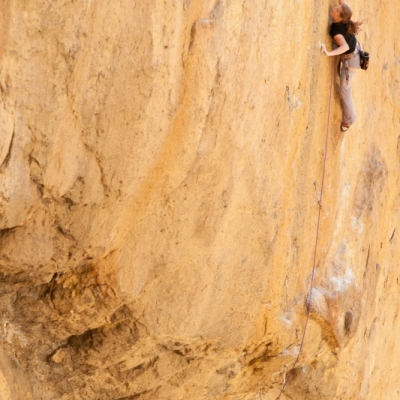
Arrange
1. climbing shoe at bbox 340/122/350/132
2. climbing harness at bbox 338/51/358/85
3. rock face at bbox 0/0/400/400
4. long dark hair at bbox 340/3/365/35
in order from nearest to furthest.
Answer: rock face at bbox 0/0/400/400 < long dark hair at bbox 340/3/365/35 < climbing harness at bbox 338/51/358/85 < climbing shoe at bbox 340/122/350/132

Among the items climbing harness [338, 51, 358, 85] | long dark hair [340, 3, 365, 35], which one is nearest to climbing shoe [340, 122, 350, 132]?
climbing harness [338, 51, 358, 85]

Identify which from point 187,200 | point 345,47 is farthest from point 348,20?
point 187,200

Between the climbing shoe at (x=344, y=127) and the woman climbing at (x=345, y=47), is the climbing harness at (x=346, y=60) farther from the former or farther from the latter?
the climbing shoe at (x=344, y=127)

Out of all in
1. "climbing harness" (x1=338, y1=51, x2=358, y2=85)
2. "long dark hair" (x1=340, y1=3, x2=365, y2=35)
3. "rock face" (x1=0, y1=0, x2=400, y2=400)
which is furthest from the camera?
"climbing harness" (x1=338, y1=51, x2=358, y2=85)

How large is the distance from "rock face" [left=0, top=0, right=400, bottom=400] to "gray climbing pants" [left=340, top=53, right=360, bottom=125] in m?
0.09

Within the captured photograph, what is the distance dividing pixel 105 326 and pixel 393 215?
2.64 m

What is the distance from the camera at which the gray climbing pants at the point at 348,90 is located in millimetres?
4832

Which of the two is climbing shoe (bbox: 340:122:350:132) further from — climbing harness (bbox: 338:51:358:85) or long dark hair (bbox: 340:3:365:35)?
long dark hair (bbox: 340:3:365:35)

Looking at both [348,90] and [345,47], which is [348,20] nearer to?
[345,47]

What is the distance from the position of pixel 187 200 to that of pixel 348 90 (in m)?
1.52

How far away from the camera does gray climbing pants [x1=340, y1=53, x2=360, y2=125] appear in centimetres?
483

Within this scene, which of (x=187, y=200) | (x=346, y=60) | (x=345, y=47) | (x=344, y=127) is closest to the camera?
(x=187, y=200)

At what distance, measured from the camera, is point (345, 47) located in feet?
15.3

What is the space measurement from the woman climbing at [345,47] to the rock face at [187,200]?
9 cm
